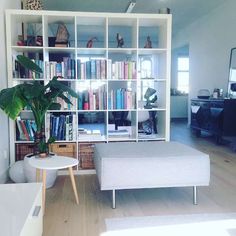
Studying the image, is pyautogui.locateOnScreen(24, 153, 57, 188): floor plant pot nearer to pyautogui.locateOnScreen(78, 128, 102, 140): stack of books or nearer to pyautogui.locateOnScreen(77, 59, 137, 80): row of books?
pyautogui.locateOnScreen(78, 128, 102, 140): stack of books

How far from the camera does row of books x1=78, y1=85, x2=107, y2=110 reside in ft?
11.7

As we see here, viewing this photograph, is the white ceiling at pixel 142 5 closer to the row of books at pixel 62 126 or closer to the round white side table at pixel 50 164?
the row of books at pixel 62 126

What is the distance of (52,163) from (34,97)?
0.68 metres

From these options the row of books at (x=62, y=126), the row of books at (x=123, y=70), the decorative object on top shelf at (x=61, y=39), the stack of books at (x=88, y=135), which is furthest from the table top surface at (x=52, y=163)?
the decorative object on top shelf at (x=61, y=39)

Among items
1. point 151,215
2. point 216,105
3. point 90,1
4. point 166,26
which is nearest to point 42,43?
point 166,26

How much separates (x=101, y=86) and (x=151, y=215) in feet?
6.57

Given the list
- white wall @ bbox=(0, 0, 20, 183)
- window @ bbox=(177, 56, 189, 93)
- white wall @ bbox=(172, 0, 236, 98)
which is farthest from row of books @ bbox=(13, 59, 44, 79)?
window @ bbox=(177, 56, 189, 93)

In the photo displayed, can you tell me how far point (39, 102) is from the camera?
9.39 ft

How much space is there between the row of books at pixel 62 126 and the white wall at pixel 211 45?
3.93 m

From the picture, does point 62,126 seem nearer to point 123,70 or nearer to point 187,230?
point 123,70

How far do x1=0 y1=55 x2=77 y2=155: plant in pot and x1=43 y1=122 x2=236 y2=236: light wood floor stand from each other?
59 centimetres

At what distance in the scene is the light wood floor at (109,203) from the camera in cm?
219

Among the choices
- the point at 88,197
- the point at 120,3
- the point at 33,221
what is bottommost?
the point at 88,197

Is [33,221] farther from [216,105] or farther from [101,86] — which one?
[216,105]
